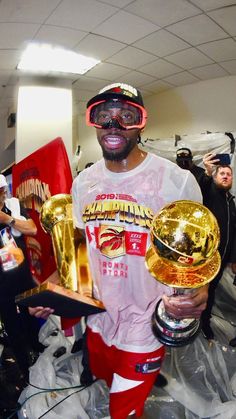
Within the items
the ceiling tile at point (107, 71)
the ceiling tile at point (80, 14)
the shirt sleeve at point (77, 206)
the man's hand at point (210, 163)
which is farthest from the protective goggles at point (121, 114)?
the ceiling tile at point (107, 71)

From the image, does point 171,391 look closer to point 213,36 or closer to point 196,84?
point 213,36

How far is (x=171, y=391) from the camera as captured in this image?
143 centimetres

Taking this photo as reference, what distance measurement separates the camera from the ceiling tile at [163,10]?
7.18 ft

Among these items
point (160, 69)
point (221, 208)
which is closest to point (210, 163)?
point (221, 208)

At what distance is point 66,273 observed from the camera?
37.8 inches

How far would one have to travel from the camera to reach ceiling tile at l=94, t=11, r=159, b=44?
7.90ft

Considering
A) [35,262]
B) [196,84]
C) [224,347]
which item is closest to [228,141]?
[196,84]

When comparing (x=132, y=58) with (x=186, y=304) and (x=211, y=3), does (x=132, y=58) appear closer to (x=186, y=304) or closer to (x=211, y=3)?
(x=211, y=3)

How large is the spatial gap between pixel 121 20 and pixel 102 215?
226 centimetres

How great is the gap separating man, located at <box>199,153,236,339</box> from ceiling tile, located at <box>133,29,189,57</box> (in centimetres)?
145

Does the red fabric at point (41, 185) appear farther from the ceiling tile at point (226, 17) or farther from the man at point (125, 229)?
the ceiling tile at point (226, 17)

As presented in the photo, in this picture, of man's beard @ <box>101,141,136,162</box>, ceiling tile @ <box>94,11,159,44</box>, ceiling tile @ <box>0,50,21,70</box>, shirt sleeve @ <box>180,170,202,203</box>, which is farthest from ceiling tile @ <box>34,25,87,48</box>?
shirt sleeve @ <box>180,170,202,203</box>

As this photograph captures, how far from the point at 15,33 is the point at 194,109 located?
2.54m

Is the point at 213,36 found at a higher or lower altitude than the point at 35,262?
higher
